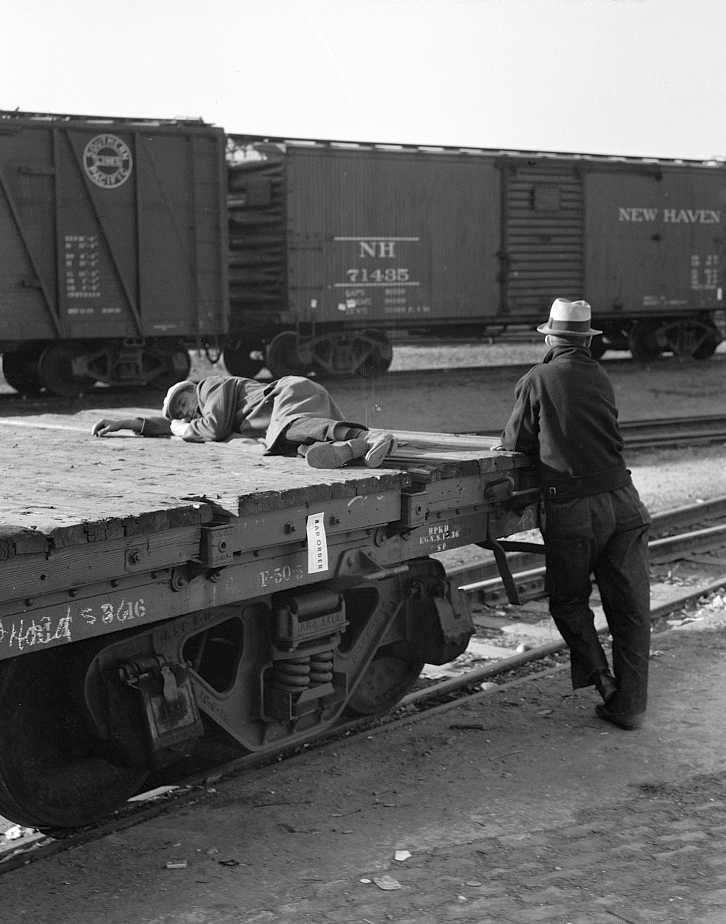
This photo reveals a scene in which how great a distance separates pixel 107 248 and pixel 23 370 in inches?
89.3

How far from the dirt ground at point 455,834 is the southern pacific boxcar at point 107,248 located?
12.7m

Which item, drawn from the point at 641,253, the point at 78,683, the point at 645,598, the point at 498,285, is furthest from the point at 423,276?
the point at 78,683

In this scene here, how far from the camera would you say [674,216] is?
25656 mm

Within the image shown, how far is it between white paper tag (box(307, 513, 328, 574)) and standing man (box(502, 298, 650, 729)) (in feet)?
4.62

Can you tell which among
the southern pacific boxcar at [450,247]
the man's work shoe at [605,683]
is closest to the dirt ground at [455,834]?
the man's work shoe at [605,683]

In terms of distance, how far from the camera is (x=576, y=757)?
5.73 m

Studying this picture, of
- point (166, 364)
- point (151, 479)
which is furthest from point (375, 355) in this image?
point (151, 479)

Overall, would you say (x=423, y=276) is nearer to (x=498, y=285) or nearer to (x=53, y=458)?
(x=498, y=285)

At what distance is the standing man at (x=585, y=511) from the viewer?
5906mm

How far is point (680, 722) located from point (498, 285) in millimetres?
17434

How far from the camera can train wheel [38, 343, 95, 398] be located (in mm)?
18312

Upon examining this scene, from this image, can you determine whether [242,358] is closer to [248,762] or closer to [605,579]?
[605,579]

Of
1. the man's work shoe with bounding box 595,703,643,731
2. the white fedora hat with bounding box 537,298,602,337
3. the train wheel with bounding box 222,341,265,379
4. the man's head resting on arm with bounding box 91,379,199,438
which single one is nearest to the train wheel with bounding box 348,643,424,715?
the man's work shoe with bounding box 595,703,643,731

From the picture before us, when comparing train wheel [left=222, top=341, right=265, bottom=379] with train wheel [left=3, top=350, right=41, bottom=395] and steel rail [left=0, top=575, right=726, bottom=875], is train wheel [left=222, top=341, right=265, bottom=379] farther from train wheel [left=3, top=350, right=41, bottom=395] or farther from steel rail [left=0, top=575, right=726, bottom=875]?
steel rail [left=0, top=575, right=726, bottom=875]
